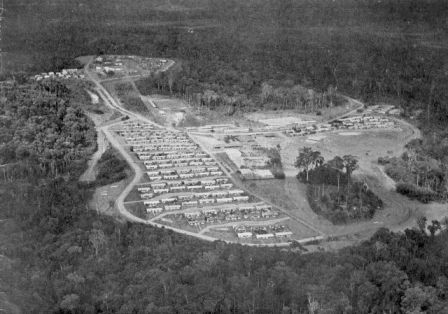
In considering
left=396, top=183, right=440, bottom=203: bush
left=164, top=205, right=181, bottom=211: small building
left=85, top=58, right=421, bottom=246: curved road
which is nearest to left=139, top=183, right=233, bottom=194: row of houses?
left=85, top=58, right=421, bottom=246: curved road

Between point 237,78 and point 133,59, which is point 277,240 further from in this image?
point 133,59

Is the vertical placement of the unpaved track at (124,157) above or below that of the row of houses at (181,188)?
above

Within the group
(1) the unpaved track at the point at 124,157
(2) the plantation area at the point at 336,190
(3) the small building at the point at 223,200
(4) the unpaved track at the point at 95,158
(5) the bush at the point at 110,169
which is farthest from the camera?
(4) the unpaved track at the point at 95,158

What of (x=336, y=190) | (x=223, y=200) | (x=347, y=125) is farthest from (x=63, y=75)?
(x=336, y=190)

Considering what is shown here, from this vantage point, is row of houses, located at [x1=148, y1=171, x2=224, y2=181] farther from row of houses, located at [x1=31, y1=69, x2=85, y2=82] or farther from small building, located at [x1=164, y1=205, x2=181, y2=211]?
row of houses, located at [x1=31, y1=69, x2=85, y2=82]

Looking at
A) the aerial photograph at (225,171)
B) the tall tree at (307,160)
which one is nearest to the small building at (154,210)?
the aerial photograph at (225,171)

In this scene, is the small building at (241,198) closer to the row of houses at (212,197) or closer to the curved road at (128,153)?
the row of houses at (212,197)
